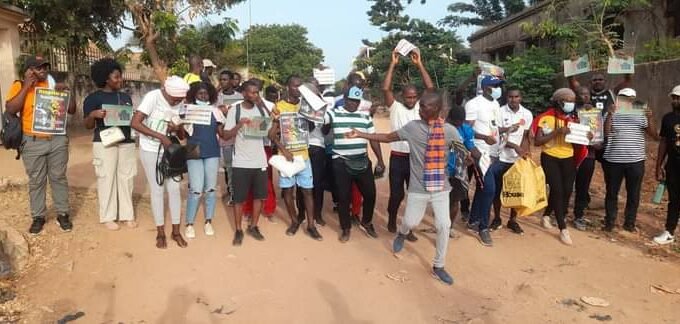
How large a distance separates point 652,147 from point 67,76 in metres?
14.4

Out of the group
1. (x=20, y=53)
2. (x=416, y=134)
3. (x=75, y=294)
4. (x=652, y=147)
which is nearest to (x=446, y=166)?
(x=416, y=134)

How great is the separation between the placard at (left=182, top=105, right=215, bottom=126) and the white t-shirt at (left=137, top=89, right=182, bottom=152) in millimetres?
107

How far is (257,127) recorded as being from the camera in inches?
206

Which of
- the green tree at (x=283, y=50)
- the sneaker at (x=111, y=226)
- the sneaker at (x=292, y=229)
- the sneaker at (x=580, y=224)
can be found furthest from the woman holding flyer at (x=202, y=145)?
the green tree at (x=283, y=50)

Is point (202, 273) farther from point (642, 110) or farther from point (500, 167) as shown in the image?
point (642, 110)

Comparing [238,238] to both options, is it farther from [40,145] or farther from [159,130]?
[40,145]

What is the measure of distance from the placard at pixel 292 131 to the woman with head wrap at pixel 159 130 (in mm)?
997

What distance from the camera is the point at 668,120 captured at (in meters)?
5.55

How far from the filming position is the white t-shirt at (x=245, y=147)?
17.3 ft

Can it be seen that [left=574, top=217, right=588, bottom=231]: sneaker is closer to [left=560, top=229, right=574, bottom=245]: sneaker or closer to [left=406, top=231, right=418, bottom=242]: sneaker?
[left=560, top=229, right=574, bottom=245]: sneaker

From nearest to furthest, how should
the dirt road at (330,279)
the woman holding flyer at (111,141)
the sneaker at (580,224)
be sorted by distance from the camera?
the dirt road at (330,279), the woman holding flyer at (111,141), the sneaker at (580,224)

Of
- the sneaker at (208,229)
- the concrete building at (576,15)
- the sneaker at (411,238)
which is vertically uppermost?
the concrete building at (576,15)

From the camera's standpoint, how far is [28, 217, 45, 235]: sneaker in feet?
17.5

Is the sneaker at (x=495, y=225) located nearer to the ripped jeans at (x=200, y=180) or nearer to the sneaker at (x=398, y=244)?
the sneaker at (x=398, y=244)
